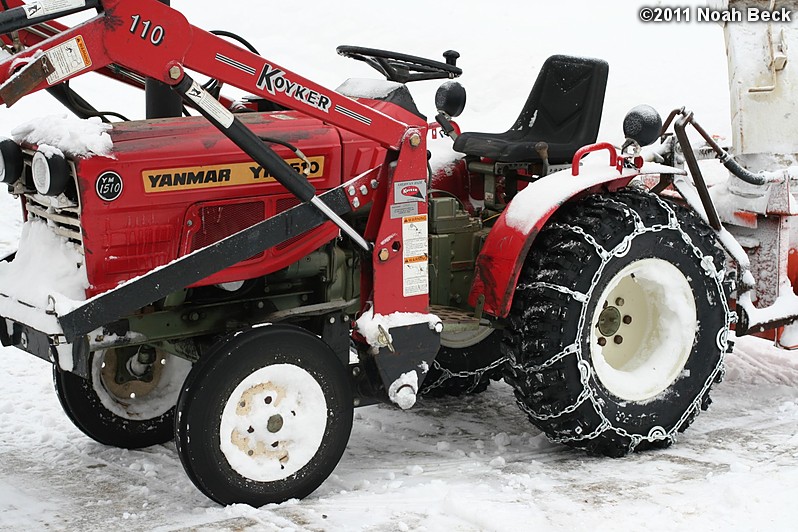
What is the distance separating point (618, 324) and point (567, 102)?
115 cm

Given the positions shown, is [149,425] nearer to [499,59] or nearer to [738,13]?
[738,13]

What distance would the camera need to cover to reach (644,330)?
16.4ft

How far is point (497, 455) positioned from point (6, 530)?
1.96 m

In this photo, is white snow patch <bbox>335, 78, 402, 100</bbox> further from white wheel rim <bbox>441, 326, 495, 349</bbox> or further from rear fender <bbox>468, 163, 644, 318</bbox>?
white wheel rim <bbox>441, 326, 495, 349</bbox>

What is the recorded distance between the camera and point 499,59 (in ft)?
46.4

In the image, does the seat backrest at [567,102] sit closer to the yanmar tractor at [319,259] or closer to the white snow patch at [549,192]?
the yanmar tractor at [319,259]

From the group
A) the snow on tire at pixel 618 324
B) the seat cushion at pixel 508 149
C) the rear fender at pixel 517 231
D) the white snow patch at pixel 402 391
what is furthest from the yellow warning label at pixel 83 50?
the seat cushion at pixel 508 149

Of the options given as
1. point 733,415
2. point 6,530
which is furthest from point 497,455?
point 6,530

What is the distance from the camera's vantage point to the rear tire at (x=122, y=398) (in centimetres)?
485

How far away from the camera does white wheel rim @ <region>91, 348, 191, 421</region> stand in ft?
16.0

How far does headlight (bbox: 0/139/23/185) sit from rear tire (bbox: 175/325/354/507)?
3.36 feet

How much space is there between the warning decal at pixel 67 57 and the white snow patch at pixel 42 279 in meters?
0.75

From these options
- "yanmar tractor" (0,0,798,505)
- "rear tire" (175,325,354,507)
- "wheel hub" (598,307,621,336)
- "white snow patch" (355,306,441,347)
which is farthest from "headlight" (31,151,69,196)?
"wheel hub" (598,307,621,336)

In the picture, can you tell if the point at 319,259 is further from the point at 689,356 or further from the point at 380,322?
the point at 689,356
